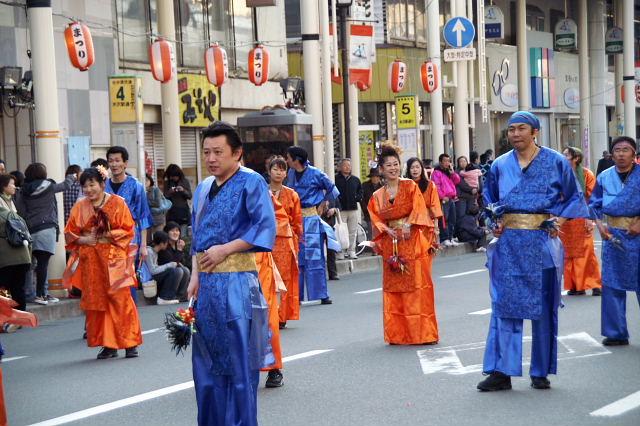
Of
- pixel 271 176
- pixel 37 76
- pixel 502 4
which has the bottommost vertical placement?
pixel 271 176

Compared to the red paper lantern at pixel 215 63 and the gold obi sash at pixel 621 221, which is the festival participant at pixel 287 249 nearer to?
the gold obi sash at pixel 621 221

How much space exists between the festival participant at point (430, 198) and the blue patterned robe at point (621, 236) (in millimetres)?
1503

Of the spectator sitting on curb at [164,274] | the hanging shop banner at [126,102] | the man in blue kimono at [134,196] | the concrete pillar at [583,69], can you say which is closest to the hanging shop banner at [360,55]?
the hanging shop banner at [126,102]

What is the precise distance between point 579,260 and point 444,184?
841 cm

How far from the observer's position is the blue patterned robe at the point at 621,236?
11.1 metres

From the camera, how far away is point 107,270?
1168 cm

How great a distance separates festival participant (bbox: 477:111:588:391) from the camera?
9.02 m

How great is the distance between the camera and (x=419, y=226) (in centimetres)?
1190

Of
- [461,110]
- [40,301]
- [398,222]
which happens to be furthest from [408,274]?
[461,110]

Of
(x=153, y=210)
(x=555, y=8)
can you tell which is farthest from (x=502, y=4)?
(x=153, y=210)

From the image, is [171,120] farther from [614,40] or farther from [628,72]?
[614,40]

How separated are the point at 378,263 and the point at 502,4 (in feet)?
69.0

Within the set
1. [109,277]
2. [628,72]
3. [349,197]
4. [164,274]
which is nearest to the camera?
[109,277]

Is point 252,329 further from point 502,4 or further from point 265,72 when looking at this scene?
point 502,4
